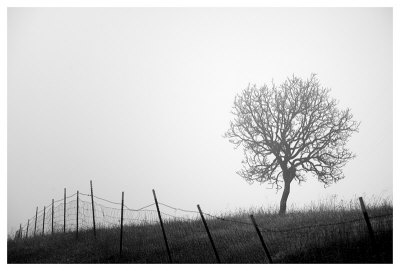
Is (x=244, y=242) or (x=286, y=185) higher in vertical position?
(x=286, y=185)

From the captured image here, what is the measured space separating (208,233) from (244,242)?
8.00ft

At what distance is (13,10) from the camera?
15133mm

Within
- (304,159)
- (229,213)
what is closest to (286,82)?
(304,159)

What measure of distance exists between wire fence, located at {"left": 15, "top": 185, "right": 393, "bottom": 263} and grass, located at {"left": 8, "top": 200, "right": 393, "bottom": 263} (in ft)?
0.10

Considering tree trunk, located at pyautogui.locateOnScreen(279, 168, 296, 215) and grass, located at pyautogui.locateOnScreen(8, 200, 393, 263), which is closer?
grass, located at pyautogui.locateOnScreen(8, 200, 393, 263)

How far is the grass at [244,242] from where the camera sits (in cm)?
919

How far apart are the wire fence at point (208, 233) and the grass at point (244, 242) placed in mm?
30

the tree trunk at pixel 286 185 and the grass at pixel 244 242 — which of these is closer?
the grass at pixel 244 242

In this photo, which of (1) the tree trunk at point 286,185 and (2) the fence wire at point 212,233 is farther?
(1) the tree trunk at point 286,185

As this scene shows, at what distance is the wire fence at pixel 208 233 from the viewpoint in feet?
32.5

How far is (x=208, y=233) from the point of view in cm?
995

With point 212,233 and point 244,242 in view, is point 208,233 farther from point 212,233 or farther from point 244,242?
Result: point 212,233

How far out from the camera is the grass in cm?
919

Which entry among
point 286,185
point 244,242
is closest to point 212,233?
point 244,242
